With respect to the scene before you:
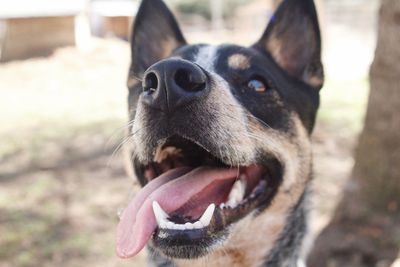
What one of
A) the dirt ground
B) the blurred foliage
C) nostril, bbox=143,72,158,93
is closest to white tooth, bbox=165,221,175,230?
nostril, bbox=143,72,158,93

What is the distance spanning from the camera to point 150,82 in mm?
1995

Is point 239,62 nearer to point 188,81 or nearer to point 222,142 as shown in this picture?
point 222,142

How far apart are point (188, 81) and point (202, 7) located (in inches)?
970

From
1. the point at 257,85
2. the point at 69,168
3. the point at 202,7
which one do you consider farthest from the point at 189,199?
the point at 202,7

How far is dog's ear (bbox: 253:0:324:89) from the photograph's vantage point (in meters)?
2.97

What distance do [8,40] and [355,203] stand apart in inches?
398

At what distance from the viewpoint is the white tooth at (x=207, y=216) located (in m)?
2.17

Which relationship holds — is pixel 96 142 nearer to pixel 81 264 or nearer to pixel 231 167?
pixel 81 264

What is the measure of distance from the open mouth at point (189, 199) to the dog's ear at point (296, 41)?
0.69 meters

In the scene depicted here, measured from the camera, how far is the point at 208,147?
215 cm

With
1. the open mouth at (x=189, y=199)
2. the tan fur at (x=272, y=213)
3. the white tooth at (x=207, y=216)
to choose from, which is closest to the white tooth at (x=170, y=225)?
the open mouth at (x=189, y=199)

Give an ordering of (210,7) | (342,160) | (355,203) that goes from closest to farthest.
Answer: (355,203) → (342,160) → (210,7)

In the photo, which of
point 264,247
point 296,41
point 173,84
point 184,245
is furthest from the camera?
point 296,41

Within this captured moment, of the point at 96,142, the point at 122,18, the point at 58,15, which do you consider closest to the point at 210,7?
the point at 122,18
